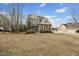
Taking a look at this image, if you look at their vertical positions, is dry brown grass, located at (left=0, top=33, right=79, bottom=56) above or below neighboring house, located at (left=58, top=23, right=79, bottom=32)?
below

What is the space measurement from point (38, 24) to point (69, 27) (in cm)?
30

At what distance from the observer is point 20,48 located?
1.70 m

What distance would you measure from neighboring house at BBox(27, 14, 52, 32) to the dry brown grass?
0.06 metres

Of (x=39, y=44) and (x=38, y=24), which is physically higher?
(x=38, y=24)

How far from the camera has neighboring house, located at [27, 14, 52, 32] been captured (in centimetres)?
172

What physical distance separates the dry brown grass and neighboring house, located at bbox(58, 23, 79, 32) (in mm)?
59

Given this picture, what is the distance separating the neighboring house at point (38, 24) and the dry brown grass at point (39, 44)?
2.3 inches

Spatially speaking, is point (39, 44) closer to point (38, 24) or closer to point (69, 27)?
point (38, 24)

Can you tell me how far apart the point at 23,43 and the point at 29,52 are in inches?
4.2

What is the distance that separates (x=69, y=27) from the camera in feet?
5.62

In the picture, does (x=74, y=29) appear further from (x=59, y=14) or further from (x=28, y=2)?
(x=28, y=2)

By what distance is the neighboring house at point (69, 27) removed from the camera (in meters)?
1.71

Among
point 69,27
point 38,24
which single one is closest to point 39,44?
point 38,24

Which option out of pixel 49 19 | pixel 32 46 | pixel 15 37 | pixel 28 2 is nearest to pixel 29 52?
pixel 32 46
